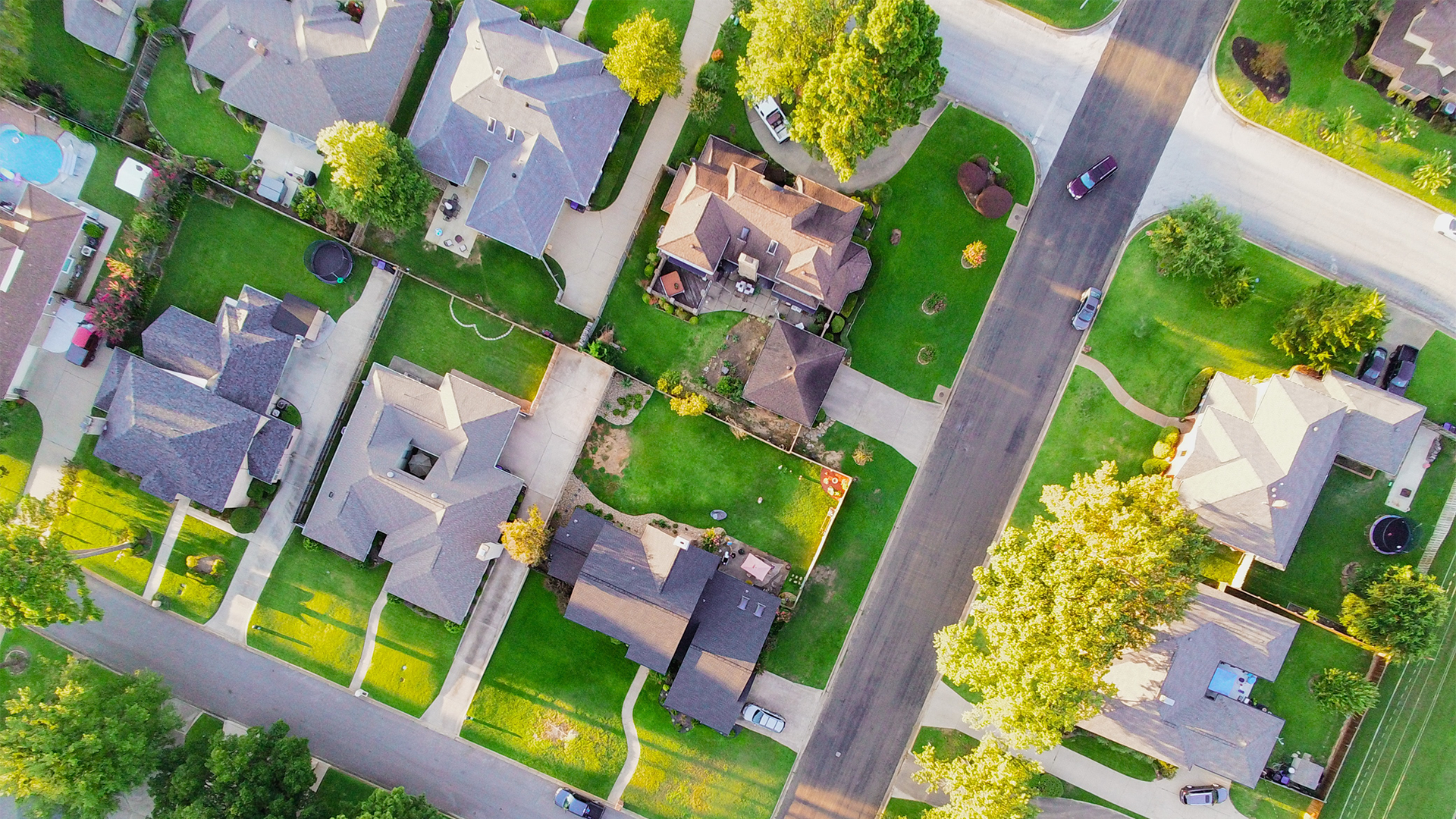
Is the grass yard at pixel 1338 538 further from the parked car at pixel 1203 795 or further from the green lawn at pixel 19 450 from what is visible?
the green lawn at pixel 19 450

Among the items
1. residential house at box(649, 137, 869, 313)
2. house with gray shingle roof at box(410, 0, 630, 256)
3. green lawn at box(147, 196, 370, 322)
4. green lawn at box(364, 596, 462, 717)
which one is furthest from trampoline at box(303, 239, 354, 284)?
green lawn at box(364, 596, 462, 717)

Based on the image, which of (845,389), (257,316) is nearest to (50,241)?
(257,316)

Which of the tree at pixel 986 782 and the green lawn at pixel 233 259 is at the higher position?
the green lawn at pixel 233 259

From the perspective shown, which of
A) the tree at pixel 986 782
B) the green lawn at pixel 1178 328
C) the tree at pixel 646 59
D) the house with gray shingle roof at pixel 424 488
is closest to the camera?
the tree at pixel 986 782

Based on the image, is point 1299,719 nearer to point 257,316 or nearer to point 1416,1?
point 1416,1

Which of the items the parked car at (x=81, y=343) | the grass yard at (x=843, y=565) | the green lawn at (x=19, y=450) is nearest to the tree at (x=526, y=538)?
the grass yard at (x=843, y=565)

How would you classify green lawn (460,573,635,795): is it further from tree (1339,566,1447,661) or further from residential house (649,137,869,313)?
tree (1339,566,1447,661)
